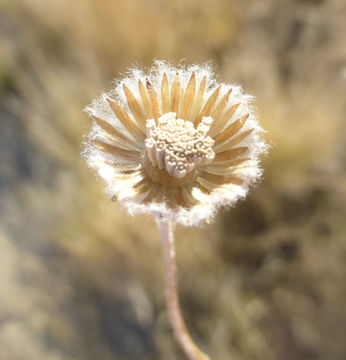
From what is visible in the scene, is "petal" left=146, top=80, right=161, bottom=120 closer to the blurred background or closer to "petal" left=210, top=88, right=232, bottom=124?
"petal" left=210, top=88, right=232, bottom=124

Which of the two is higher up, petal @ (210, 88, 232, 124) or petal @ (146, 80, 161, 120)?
petal @ (210, 88, 232, 124)

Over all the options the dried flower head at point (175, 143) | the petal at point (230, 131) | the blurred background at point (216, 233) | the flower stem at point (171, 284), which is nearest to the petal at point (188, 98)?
the dried flower head at point (175, 143)

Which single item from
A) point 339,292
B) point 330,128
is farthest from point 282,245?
point 330,128

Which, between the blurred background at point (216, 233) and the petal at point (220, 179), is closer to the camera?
the petal at point (220, 179)

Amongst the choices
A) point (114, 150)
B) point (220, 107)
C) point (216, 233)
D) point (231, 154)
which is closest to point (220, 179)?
point (231, 154)

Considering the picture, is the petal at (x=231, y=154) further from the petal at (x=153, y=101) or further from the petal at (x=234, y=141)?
the petal at (x=153, y=101)

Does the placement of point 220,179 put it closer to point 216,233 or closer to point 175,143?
point 175,143

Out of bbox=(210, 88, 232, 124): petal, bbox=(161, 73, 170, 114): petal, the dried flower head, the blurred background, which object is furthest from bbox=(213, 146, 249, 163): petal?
the blurred background

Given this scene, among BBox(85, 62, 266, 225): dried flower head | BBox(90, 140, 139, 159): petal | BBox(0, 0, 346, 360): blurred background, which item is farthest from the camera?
BBox(0, 0, 346, 360): blurred background
